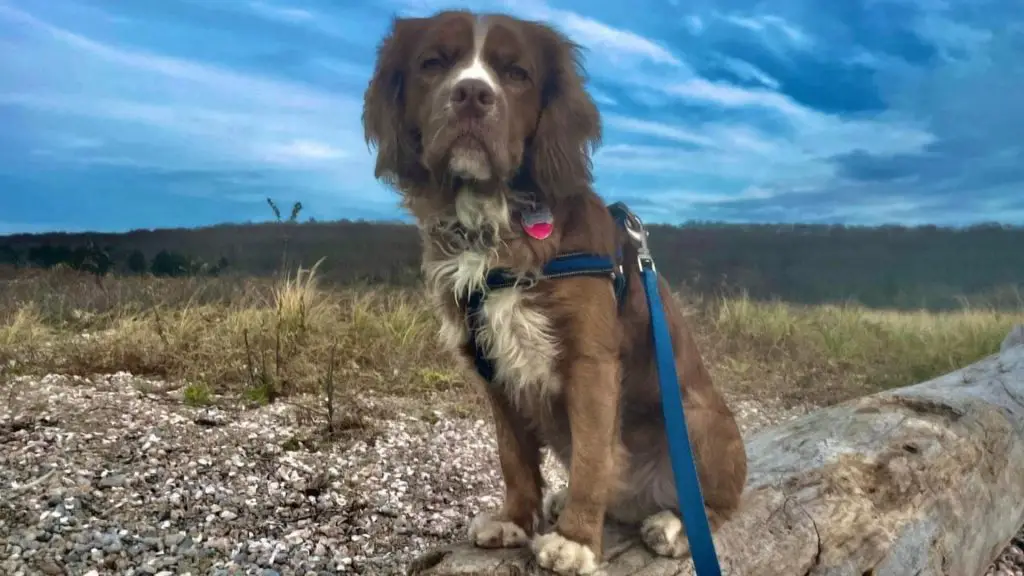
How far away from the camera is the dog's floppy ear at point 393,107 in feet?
9.65

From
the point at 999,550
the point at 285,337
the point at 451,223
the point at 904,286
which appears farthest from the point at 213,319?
the point at 904,286

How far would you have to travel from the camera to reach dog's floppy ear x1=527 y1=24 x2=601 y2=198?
2.78 meters

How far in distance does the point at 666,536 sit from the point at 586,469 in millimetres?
389

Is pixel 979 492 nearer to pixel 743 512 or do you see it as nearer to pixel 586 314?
pixel 743 512

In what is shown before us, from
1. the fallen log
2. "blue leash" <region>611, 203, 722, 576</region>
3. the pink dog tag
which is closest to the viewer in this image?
"blue leash" <region>611, 203, 722, 576</region>

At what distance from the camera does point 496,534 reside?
2.90m

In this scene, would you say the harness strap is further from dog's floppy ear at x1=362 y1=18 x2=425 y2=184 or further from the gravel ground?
the gravel ground

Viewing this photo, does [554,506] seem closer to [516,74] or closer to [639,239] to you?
[639,239]

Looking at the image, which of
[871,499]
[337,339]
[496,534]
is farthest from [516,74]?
[337,339]

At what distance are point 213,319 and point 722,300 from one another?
217 inches

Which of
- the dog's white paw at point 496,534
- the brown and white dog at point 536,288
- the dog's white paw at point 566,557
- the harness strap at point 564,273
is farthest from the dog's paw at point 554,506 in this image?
the harness strap at point 564,273

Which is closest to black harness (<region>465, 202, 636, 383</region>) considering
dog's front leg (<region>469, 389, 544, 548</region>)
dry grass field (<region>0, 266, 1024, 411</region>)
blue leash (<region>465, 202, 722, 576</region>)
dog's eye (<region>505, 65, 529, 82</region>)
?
blue leash (<region>465, 202, 722, 576</region>)

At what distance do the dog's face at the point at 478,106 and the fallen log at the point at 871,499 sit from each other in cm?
128

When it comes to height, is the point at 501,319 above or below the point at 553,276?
below
